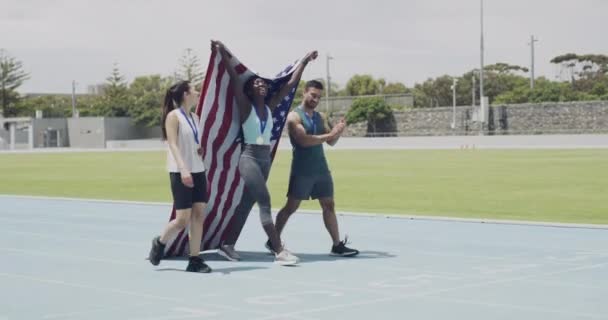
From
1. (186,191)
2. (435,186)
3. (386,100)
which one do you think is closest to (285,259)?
(186,191)

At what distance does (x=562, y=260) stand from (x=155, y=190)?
15424 mm

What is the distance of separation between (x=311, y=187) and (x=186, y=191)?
160 cm

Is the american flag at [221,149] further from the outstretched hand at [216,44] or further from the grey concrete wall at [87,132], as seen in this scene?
the grey concrete wall at [87,132]

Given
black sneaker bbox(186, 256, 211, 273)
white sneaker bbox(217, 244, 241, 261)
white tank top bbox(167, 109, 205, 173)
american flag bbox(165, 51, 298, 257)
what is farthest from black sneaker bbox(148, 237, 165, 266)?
white sneaker bbox(217, 244, 241, 261)

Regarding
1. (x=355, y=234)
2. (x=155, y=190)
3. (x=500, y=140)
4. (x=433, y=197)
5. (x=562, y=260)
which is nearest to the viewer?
(x=562, y=260)

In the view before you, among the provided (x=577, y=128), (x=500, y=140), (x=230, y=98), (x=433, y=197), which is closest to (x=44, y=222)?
(x=230, y=98)

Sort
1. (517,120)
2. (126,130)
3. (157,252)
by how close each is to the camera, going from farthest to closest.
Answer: (126,130)
(517,120)
(157,252)

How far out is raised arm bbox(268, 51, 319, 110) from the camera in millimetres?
10914

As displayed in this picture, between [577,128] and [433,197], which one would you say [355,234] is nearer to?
[433,197]

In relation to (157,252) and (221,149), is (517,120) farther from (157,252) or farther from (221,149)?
(157,252)

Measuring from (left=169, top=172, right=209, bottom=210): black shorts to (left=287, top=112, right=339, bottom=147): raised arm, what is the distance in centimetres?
120

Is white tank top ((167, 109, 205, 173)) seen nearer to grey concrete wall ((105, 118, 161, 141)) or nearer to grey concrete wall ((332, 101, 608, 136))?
grey concrete wall ((332, 101, 608, 136))

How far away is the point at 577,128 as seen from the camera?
83.4 metres

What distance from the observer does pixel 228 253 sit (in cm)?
1097
